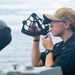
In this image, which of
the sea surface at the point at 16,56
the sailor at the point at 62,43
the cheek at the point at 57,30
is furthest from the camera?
the sea surface at the point at 16,56

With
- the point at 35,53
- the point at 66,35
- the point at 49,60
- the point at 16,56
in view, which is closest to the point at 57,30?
the point at 66,35

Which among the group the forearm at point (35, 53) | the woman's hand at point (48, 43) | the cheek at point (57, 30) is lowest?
the forearm at point (35, 53)

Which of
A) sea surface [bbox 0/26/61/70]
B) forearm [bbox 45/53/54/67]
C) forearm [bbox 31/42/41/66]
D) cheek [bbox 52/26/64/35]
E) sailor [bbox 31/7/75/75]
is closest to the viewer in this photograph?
sailor [bbox 31/7/75/75]

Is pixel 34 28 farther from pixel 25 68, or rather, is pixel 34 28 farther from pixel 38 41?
pixel 25 68

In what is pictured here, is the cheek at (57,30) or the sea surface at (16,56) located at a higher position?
the cheek at (57,30)

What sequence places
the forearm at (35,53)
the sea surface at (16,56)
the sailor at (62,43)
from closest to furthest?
the sailor at (62,43) < the forearm at (35,53) < the sea surface at (16,56)

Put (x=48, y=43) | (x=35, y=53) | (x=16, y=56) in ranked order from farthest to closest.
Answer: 1. (x=16, y=56)
2. (x=35, y=53)
3. (x=48, y=43)

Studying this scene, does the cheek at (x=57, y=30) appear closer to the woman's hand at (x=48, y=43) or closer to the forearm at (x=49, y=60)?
the woman's hand at (x=48, y=43)

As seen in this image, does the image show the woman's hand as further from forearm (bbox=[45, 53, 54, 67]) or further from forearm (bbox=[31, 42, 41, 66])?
forearm (bbox=[31, 42, 41, 66])

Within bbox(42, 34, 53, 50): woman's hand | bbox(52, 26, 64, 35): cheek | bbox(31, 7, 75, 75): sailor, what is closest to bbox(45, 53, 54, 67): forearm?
bbox(31, 7, 75, 75): sailor

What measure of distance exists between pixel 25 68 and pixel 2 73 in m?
0.17

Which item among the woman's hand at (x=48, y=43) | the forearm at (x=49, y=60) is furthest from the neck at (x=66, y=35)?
the forearm at (x=49, y=60)

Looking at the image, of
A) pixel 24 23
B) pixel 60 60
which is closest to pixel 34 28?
pixel 24 23

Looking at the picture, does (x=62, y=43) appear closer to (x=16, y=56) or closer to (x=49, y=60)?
(x=49, y=60)
